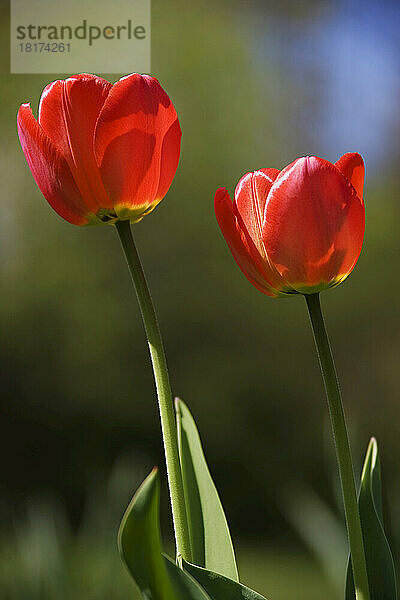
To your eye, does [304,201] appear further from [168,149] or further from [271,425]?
[271,425]

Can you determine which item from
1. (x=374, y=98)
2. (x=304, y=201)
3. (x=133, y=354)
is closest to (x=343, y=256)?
(x=304, y=201)

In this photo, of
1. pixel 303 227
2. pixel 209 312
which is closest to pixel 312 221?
pixel 303 227

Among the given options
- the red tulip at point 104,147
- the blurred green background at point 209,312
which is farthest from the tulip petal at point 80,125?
the blurred green background at point 209,312

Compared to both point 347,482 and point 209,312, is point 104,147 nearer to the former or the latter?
point 347,482

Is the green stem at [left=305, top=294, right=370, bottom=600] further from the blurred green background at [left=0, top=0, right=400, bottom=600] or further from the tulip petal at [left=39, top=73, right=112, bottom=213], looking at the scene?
the blurred green background at [left=0, top=0, right=400, bottom=600]

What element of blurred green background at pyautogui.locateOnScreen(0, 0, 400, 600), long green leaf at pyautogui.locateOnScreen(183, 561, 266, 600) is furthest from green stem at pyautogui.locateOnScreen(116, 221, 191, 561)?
blurred green background at pyautogui.locateOnScreen(0, 0, 400, 600)

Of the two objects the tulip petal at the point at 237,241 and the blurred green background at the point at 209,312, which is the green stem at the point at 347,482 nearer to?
the tulip petal at the point at 237,241
